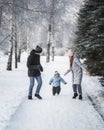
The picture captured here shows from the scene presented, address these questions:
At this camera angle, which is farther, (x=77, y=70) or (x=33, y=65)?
(x=77, y=70)

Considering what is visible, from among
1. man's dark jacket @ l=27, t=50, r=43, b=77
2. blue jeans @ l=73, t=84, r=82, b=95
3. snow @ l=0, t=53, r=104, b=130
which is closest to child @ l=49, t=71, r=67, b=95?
snow @ l=0, t=53, r=104, b=130

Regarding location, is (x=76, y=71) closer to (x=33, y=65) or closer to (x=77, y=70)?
(x=77, y=70)

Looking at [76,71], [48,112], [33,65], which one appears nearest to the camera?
[48,112]

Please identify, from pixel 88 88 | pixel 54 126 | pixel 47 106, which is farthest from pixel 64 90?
pixel 54 126

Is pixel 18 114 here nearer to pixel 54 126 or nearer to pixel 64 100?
pixel 54 126

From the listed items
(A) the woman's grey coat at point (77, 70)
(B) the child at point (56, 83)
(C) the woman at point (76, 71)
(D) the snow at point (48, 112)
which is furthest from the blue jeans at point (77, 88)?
(B) the child at point (56, 83)

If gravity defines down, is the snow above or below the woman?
below

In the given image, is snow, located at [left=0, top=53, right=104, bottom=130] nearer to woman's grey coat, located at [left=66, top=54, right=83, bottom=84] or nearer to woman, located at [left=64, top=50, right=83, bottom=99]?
woman, located at [left=64, top=50, right=83, bottom=99]

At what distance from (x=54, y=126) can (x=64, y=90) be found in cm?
688

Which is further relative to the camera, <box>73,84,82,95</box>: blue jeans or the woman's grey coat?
the woman's grey coat

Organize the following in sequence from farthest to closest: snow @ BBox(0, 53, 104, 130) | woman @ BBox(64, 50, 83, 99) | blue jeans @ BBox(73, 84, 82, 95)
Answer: woman @ BBox(64, 50, 83, 99)
blue jeans @ BBox(73, 84, 82, 95)
snow @ BBox(0, 53, 104, 130)

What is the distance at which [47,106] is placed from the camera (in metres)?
11.3

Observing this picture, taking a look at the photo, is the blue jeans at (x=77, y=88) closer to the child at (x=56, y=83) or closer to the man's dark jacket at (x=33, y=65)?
the child at (x=56, y=83)

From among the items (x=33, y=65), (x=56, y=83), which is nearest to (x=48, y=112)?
(x=33, y=65)
